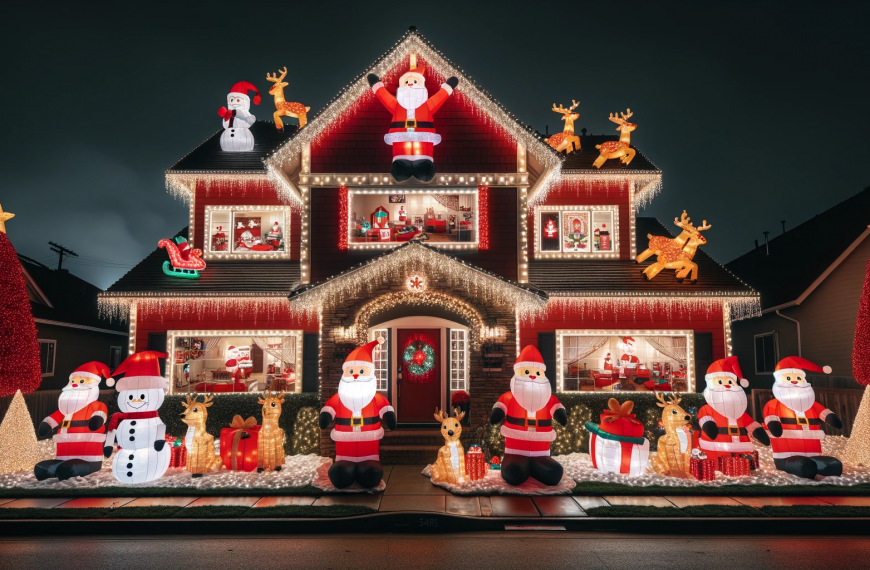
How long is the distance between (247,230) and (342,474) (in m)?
8.93

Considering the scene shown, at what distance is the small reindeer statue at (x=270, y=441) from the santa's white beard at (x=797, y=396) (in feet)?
29.6

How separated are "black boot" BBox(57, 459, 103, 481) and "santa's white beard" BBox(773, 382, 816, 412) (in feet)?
39.8

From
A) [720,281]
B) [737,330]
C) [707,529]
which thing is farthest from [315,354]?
[737,330]

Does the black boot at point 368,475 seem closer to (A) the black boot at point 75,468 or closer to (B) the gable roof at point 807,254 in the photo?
(A) the black boot at point 75,468

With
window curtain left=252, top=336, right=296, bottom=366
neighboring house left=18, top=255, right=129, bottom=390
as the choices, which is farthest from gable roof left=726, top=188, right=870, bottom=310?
neighboring house left=18, top=255, right=129, bottom=390

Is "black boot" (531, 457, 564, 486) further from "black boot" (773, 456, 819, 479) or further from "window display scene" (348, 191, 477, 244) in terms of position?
"window display scene" (348, 191, 477, 244)

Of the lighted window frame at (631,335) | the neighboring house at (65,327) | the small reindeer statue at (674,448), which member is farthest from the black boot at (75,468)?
the lighted window frame at (631,335)

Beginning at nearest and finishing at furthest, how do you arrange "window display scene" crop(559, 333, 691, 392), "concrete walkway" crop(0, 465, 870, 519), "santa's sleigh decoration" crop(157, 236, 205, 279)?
"concrete walkway" crop(0, 465, 870, 519) < "santa's sleigh decoration" crop(157, 236, 205, 279) < "window display scene" crop(559, 333, 691, 392)

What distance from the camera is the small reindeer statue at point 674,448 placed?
9.16 m

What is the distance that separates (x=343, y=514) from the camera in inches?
297

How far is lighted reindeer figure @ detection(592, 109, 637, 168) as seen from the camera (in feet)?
49.8

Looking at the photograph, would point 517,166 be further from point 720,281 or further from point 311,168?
point 720,281

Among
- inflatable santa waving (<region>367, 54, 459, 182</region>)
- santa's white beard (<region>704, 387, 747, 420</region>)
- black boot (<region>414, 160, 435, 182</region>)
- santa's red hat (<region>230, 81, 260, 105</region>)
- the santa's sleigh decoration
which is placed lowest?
santa's white beard (<region>704, 387, 747, 420</region>)

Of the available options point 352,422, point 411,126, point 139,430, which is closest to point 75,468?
point 139,430
